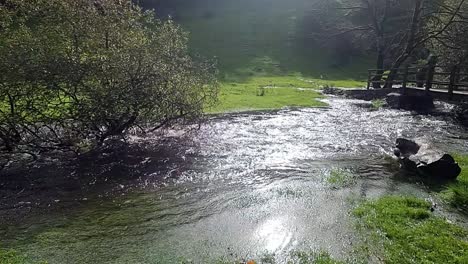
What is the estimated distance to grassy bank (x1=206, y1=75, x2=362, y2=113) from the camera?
29438mm

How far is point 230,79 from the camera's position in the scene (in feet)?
150

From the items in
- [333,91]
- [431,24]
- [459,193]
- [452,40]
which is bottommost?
[333,91]

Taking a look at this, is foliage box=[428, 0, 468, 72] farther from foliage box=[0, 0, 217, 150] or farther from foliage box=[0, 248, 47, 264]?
foliage box=[0, 248, 47, 264]

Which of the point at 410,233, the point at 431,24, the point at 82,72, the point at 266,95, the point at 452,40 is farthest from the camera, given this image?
the point at 431,24

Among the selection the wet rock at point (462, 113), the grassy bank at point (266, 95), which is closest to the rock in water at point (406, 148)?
the grassy bank at point (266, 95)

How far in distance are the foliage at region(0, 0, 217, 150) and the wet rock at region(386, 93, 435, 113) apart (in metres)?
19.2

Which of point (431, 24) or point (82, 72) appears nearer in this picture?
point (82, 72)

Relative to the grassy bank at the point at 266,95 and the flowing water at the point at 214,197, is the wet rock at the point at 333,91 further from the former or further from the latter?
the flowing water at the point at 214,197

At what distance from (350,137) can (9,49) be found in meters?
15.7

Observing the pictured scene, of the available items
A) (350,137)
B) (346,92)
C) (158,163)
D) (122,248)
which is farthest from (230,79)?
(122,248)

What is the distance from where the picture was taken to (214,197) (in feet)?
39.8

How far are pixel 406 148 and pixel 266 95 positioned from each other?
64.3 feet

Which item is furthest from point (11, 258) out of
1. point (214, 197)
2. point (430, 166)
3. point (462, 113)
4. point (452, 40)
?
point (452, 40)

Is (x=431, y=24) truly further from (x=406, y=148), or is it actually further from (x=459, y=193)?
(x=459, y=193)
